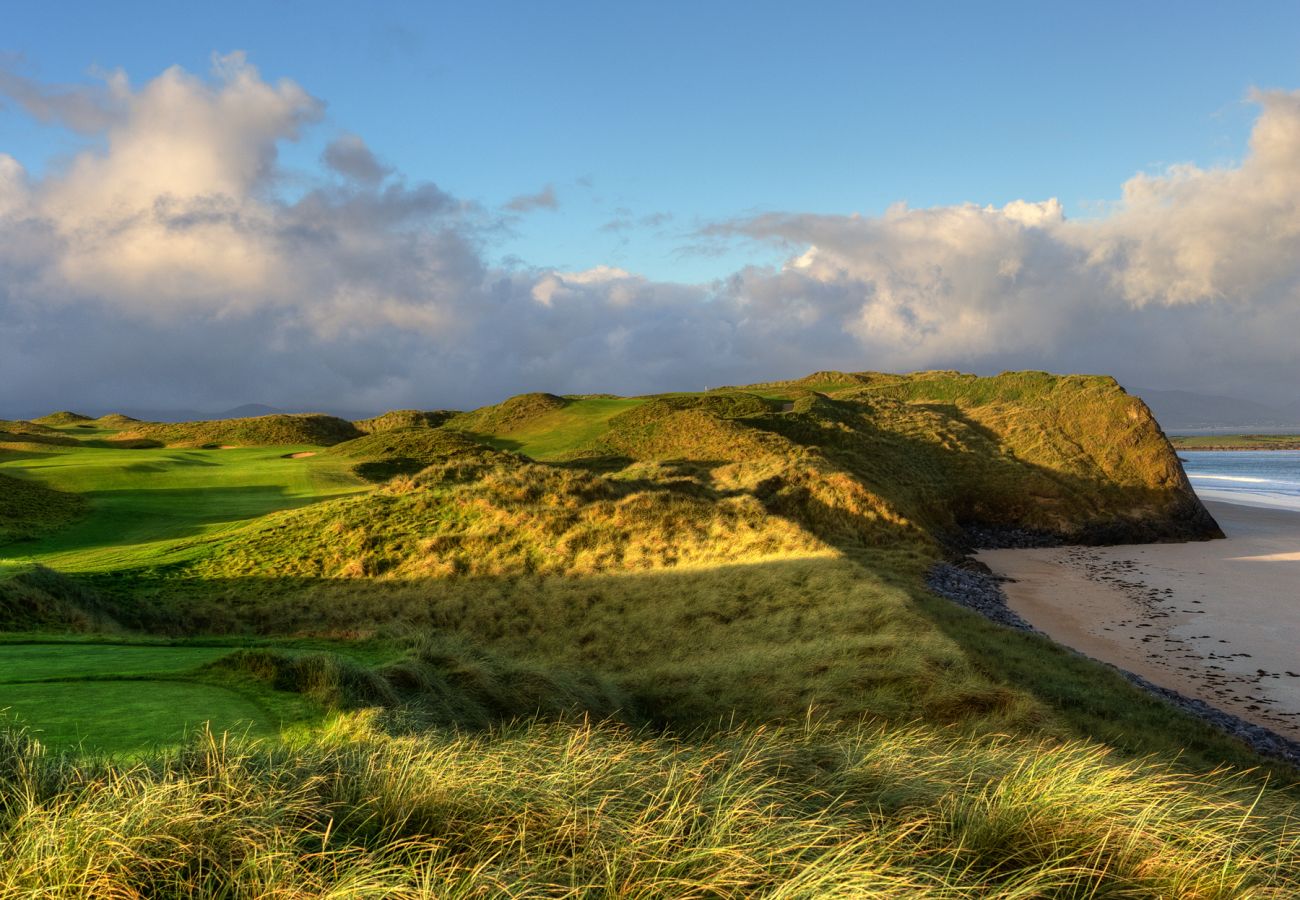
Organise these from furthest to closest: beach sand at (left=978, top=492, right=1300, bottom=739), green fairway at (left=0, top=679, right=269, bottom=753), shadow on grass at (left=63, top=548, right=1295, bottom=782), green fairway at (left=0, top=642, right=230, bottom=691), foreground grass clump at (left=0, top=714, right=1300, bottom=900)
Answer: beach sand at (left=978, top=492, right=1300, bottom=739) → shadow on grass at (left=63, top=548, right=1295, bottom=782) → green fairway at (left=0, top=642, right=230, bottom=691) → green fairway at (left=0, top=679, right=269, bottom=753) → foreground grass clump at (left=0, top=714, right=1300, bottom=900)

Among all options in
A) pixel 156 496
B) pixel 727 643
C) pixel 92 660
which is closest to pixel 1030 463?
pixel 727 643

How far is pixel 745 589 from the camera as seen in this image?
16.3m

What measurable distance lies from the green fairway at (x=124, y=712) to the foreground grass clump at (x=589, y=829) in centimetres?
118

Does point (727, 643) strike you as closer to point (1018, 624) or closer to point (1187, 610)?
point (1018, 624)

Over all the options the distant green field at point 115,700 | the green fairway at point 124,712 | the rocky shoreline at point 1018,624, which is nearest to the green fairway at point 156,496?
the distant green field at point 115,700

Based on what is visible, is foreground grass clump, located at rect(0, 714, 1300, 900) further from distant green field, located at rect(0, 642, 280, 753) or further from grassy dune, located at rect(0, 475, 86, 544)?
grassy dune, located at rect(0, 475, 86, 544)

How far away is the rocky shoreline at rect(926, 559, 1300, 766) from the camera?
39.6 ft

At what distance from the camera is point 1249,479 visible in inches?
2618

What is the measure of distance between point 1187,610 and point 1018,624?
6.93 m

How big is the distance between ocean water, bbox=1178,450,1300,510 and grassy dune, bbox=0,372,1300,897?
34960mm

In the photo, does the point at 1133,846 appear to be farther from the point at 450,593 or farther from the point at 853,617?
the point at 450,593

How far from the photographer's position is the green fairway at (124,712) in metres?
5.61

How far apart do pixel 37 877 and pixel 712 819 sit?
9.99ft

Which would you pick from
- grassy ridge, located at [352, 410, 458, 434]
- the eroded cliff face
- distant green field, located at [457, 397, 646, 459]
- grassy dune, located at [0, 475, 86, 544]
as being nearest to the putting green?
grassy dune, located at [0, 475, 86, 544]
